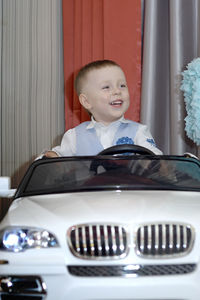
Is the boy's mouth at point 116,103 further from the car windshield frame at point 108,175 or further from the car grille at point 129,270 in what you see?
the car grille at point 129,270

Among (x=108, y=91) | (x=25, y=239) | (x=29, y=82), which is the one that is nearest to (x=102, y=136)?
(x=108, y=91)

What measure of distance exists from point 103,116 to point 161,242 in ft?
4.02

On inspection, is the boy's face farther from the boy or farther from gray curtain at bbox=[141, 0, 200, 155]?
gray curtain at bbox=[141, 0, 200, 155]

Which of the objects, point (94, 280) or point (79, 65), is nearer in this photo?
point (94, 280)

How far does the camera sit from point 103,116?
209 centimetres

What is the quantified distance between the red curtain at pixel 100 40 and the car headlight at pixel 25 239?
1.54 metres

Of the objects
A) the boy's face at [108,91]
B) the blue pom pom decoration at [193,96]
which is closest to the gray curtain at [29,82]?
the boy's face at [108,91]

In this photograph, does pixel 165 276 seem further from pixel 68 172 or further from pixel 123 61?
pixel 123 61

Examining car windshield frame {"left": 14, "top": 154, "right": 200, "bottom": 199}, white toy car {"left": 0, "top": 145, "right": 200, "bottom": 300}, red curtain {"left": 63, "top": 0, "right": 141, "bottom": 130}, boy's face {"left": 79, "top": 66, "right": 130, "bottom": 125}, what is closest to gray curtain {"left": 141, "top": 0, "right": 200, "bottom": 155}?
red curtain {"left": 63, "top": 0, "right": 141, "bottom": 130}

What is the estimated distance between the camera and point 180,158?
4.47 ft

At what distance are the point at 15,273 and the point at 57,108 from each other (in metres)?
1.81

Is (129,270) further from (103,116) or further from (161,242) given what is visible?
(103,116)

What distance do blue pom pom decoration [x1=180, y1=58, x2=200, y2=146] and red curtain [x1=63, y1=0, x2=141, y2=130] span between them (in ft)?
1.31

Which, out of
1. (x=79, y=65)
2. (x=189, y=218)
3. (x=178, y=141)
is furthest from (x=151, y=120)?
(x=189, y=218)
